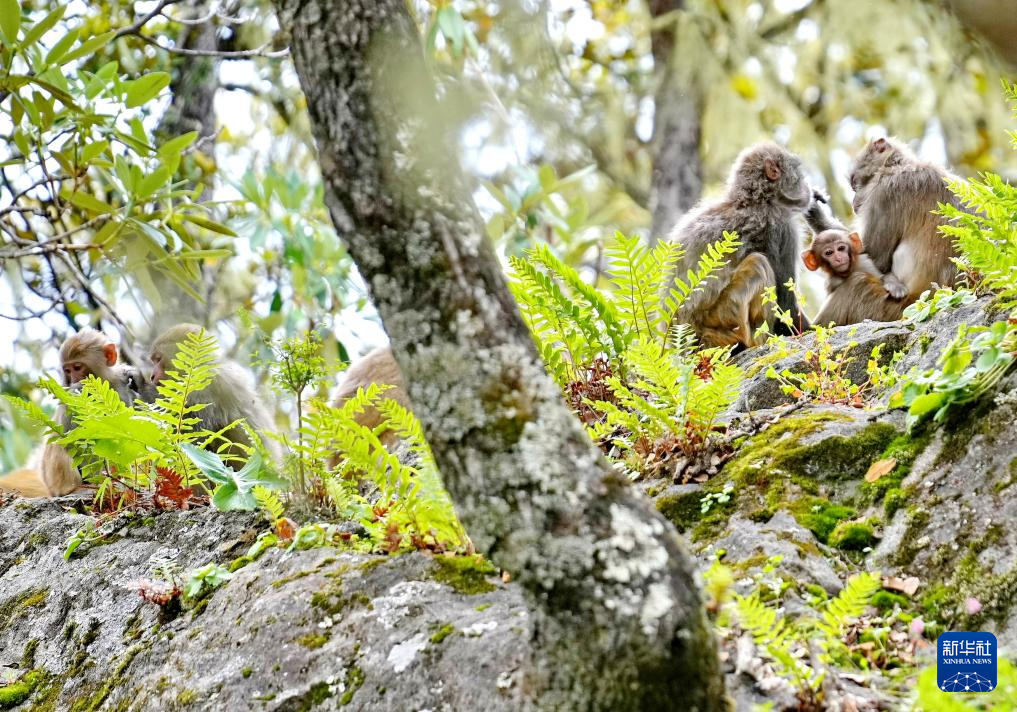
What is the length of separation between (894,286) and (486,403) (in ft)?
17.4

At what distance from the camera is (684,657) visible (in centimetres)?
229

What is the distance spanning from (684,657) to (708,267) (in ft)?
10.4

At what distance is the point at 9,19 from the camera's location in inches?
186

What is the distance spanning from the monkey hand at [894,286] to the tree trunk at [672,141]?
5.05m

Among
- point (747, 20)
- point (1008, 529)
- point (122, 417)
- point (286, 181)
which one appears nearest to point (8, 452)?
point (122, 417)

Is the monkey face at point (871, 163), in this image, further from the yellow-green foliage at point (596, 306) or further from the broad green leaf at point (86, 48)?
the broad green leaf at point (86, 48)

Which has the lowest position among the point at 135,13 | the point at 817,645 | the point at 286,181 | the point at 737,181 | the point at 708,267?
the point at 817,645

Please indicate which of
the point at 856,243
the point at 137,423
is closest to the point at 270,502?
the point at 137,423

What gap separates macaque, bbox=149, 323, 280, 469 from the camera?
7.36 meters

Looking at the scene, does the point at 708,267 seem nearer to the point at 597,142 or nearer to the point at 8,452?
the point at 8,452

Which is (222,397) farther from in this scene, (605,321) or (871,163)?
(871,163)

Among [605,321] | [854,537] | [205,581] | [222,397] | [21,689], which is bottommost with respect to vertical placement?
[854,537]

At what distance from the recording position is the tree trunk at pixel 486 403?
231cm

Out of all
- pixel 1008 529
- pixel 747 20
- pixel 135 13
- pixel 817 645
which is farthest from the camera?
pixel 747 20
